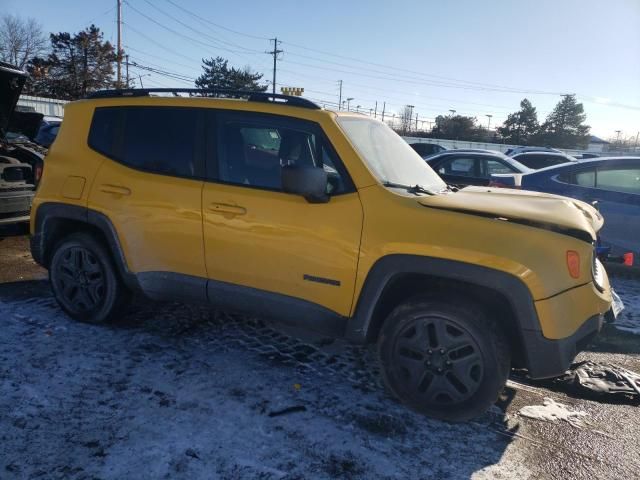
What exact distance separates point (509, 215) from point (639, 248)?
3883 millimetres

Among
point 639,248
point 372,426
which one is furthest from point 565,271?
point 639,248

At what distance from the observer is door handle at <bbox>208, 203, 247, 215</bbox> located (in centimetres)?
328

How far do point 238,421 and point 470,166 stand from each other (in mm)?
8135

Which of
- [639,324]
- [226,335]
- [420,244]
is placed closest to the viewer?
[420,244]

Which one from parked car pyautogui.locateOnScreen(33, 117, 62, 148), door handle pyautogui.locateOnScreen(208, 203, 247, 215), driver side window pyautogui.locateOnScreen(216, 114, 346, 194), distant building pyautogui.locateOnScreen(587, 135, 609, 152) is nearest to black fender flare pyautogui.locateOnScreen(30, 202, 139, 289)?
door handle pyautogui.locateOnScreen(208, 203, 247, 215)

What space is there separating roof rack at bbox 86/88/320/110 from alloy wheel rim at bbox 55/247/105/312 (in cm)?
131

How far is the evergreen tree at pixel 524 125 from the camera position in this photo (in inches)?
2534

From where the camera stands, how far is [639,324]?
15.4 ft

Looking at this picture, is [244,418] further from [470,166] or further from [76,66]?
[76,66]

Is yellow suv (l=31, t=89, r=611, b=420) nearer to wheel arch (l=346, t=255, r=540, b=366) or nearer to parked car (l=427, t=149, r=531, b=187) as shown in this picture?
wheel arch (l=346, t=255, r=540, b=366)

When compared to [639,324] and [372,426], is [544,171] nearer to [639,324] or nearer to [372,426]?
[639,324]

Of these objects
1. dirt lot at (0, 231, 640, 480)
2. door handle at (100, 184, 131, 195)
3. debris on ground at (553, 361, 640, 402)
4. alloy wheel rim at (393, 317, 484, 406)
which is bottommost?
dirt lot at (0, 231, 640, 480)

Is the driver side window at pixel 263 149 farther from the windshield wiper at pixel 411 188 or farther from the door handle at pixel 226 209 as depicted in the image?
the windshield wiper at pixel 411 188

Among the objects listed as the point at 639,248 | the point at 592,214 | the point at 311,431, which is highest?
the point at 592,214
